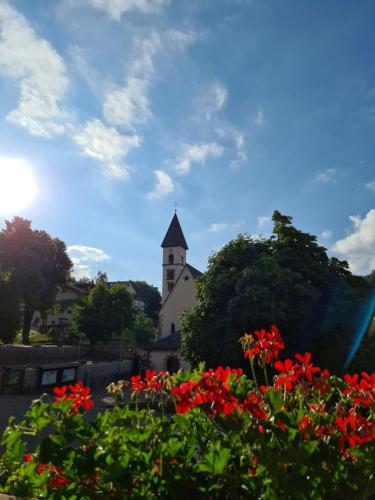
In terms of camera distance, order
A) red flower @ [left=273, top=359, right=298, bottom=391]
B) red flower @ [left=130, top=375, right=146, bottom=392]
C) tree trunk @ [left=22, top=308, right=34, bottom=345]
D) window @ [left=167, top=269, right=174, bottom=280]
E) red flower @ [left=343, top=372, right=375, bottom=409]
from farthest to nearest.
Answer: window @ [left=167, top=269, right=174, bottom=280] < tree trunk @ [left=22, top=308, right=34, bottom=345] < red flower @ [left=130, top=375, right=146, bottom=392] < red flower @ [left=273, top=359, right=298, bottom=391] < red flower @ [left=343, top=372, right=375, bottom=409]

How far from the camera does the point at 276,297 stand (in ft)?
59.9

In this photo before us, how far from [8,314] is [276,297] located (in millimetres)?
27426

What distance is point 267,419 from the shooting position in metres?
2.16

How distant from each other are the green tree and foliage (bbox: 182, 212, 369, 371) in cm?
2527

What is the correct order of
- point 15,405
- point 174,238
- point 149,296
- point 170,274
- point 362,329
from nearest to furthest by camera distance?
point 15,405 → point 362,329 → point 170,274 → point 174,238 → point 149,296

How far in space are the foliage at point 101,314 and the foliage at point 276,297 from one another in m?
30.6

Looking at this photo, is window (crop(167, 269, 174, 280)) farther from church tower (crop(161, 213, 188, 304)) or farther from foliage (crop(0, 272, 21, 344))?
foliage (crop(0, 272, 21, 344))

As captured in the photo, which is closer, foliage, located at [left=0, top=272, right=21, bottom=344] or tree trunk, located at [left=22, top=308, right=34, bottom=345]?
foliage, located at [left=0, top=272, right=21, bottom=344]

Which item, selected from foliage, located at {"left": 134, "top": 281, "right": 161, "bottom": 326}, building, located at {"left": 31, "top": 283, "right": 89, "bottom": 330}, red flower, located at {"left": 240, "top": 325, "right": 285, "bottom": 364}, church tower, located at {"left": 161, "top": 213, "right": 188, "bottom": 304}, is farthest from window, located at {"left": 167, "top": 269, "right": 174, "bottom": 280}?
red flower, located at {"left": 240, "top": 325, "right": 285, "bottom": 364}

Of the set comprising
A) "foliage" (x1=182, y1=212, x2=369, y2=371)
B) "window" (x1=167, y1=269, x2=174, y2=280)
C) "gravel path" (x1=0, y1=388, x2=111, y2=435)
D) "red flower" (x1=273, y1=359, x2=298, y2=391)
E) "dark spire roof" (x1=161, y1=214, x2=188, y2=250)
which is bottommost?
"gravel path" (x1=0, y1=388, x2=111, y2=435)

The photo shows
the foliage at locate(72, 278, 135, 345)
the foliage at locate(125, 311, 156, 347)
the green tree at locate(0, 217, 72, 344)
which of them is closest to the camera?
the green tree at locate(0, 217, 72, 344)

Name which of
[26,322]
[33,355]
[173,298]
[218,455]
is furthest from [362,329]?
[26,322]

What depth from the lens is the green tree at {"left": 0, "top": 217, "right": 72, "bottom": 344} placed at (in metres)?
40.3

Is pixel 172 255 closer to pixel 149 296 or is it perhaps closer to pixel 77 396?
pixel 149 296
